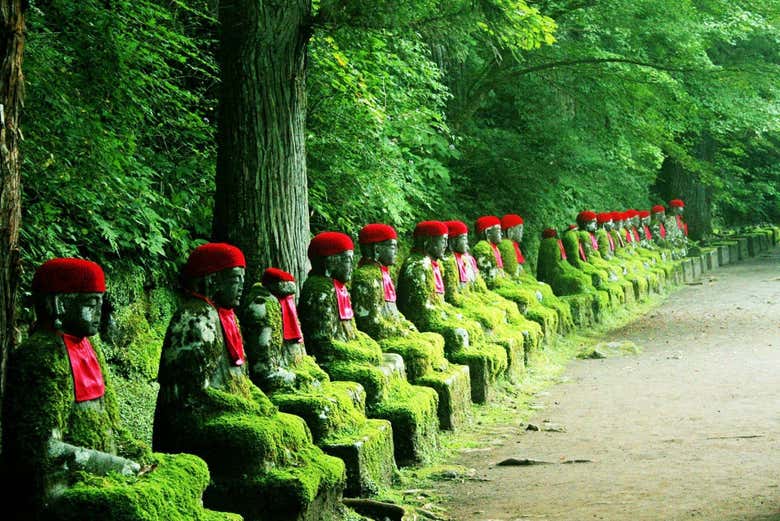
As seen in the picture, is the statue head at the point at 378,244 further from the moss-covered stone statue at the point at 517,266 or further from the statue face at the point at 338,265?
the moss-covered stone statue at the point at 517,266

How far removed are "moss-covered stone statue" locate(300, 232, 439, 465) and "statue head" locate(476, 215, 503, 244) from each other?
6.12m

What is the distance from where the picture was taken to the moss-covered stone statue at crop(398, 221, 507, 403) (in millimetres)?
10578

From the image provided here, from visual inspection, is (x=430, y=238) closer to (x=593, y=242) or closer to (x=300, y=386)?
→ (x=300, y=386)

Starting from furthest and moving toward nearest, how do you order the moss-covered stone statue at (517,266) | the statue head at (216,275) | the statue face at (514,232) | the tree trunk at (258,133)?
the statue face at (514,232) < the moss-covered stone statue at (517,266) < the tree trunk at (258,133) < the statue head at (216,275)

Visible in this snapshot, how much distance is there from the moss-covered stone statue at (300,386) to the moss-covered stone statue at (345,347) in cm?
55

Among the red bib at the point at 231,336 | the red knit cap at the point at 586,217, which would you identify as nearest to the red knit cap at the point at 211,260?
the red bib at the point at 231,336

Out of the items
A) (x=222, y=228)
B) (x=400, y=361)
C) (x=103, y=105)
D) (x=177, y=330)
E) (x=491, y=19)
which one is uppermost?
(x=491, y=19)

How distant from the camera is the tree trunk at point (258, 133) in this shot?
8.73 metres

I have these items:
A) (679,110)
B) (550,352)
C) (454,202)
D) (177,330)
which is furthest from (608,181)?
(177,330)

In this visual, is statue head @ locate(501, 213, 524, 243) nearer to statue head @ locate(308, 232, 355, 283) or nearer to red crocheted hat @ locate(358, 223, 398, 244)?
red crocheted hat @ locate(358, 223, 398, 244)

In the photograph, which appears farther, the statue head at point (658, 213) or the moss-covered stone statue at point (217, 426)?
the statue head at point (658, 213)

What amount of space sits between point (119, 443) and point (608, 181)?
700 inches

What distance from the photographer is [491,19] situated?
924 cm

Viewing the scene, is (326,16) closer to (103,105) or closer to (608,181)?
(103,105)
